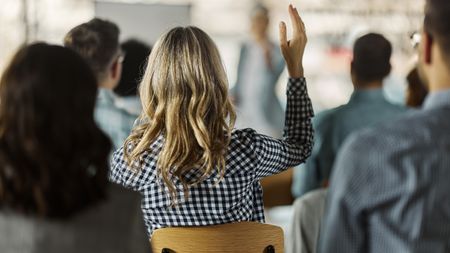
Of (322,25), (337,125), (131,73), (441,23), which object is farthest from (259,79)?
(441,23)

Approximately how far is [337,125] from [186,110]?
142 centimetres

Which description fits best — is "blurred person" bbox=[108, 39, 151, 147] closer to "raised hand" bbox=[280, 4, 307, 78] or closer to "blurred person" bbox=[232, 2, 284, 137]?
"raised hand" bbox=[280, 4, 307, 78]

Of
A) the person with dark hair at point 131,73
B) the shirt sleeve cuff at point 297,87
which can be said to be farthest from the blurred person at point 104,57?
the shirt sleeve cuff at point 297,87

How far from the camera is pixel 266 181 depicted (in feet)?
12.1

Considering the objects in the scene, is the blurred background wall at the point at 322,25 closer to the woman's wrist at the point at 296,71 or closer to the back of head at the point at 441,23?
the woman's wrist at the point at 296,71

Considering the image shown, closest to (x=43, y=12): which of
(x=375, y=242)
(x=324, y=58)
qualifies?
(x=324, y=58)

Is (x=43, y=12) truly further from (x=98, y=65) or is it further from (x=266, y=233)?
(x=266, y=233)

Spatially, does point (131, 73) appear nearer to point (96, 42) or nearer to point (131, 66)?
point (131, 66)

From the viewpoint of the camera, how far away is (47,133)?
4.52 ft

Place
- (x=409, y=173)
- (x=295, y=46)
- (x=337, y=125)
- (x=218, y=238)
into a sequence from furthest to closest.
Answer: (x=337, y=125)
(x=295, y=46)
(x=218, y=238)
(x=409, y=173)

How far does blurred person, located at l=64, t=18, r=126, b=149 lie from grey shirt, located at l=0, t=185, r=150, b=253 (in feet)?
5.28

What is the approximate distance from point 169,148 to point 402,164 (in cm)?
83

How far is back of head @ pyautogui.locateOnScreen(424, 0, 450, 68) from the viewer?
5.06ft

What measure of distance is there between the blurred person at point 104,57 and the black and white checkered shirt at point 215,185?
0.76 m
